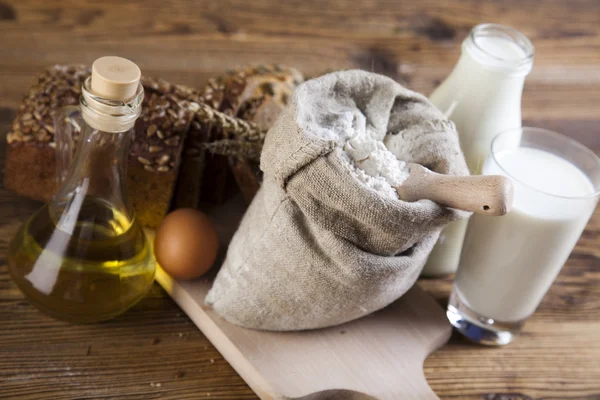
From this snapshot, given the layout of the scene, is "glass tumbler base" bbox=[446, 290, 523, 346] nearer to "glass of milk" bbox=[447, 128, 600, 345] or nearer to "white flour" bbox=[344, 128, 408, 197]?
"glass of milk" bbox=[447, 128, 600, 345]

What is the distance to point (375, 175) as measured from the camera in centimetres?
75

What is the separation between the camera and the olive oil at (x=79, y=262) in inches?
32.3

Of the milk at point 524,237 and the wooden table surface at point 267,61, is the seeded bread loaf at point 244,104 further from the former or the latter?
the milk at point 524,237

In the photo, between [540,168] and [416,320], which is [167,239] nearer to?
[416,320]

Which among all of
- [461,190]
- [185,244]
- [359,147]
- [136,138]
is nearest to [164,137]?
[136,138]

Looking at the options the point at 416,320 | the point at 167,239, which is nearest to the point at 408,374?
the point at 416,320

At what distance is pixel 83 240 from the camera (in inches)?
32.3

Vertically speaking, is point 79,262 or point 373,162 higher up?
point 373,162

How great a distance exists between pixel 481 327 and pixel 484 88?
0.31 m

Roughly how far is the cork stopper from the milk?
1.37ft

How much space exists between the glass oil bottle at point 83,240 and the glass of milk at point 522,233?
41 cm

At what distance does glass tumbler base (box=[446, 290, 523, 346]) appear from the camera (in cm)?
94

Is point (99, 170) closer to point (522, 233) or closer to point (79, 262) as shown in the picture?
point (79, 262)

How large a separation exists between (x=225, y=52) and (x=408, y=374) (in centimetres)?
70
